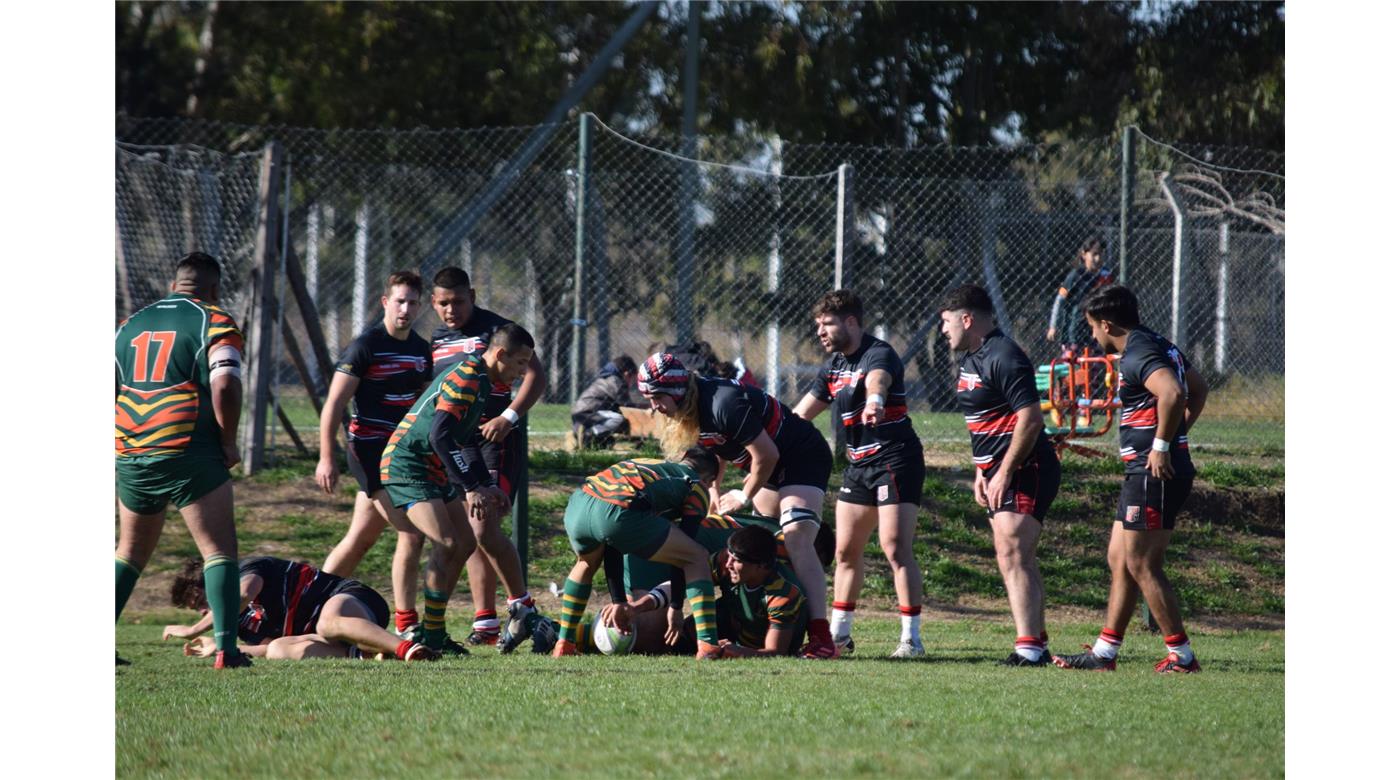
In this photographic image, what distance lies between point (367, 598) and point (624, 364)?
6.20 meters

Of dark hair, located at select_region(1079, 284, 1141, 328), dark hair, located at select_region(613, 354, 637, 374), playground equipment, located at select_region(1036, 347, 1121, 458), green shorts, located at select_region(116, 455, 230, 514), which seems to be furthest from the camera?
dark hair, located at select_region(613, 354, 637, 374)

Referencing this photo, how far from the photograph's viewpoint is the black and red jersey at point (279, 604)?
7.76m

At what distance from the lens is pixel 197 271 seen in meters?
6.92

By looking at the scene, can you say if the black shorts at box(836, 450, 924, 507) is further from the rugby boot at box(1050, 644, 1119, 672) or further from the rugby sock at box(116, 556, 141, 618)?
the rugby sock at box(116, 556, 141, 618)

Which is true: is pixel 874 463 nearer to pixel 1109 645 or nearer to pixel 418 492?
pixel 1109 645

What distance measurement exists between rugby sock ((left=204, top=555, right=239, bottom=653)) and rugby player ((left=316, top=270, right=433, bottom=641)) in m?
1.51

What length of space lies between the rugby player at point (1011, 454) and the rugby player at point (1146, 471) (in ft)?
1.03

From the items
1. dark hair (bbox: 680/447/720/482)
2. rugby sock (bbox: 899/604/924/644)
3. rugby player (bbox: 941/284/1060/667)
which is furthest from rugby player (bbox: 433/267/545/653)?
rugby player (bbox: 941/284/1060/667)

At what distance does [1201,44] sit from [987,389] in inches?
705

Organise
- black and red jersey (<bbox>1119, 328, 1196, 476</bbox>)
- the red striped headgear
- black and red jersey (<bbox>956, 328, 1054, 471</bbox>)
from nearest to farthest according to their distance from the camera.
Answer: black and red jersey (<bbox>1119, 328, 1196, 476</bbox>), black and red jersey (<bbox>956, 328, 1054, 471</bbox>), the red striped headgear

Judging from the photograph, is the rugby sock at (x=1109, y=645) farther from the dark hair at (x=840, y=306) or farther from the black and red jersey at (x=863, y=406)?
the dark hair at (x=840, y=306)

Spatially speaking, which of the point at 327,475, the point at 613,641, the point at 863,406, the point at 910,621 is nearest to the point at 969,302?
the point at 863,406

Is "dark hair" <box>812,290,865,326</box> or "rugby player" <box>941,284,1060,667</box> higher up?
"dark hair" <box>812,290,865,326</box>

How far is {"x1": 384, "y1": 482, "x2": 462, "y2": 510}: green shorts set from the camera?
771 cm
